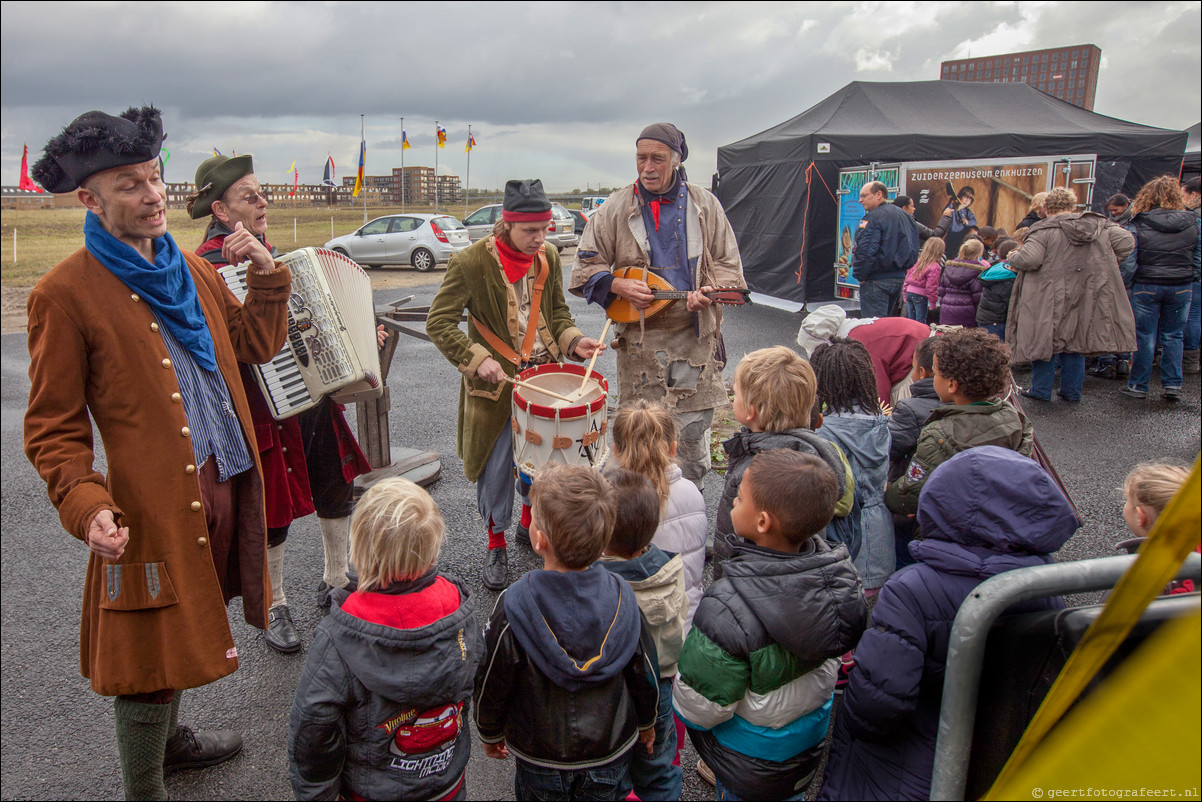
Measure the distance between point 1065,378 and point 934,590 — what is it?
6.36 meters

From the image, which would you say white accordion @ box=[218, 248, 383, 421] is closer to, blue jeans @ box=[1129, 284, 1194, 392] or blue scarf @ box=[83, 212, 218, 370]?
blue scarf @ box=[83, 212, 218, 370]

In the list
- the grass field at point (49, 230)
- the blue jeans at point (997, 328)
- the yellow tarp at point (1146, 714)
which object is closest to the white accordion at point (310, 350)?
the yellow tarp at point (1146, 714)

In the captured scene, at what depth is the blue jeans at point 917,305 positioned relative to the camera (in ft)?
27.0

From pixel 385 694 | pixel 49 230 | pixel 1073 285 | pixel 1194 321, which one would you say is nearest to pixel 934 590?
pixel 385 694

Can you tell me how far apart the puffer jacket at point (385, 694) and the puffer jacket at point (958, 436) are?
5.53 ft

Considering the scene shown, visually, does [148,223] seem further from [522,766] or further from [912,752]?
[912,752]

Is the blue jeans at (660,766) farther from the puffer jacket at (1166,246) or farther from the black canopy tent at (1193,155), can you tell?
the black canopy tent at (1193,155)

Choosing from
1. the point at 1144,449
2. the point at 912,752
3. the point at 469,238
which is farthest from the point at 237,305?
the point at 469,238

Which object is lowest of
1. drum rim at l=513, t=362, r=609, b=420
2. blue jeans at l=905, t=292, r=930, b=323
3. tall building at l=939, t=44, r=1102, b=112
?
drum rim at l=513, t=362, r=609, b=420

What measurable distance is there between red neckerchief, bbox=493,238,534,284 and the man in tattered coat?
37 centimetres

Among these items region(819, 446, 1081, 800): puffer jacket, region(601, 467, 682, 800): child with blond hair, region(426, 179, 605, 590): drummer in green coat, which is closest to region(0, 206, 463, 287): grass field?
region(426, 179, 605, 590): drummer in green coat

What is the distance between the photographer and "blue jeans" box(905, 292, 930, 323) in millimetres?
8234

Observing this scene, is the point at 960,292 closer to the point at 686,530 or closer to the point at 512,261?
the point at 512,261

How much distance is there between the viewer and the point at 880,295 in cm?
855
